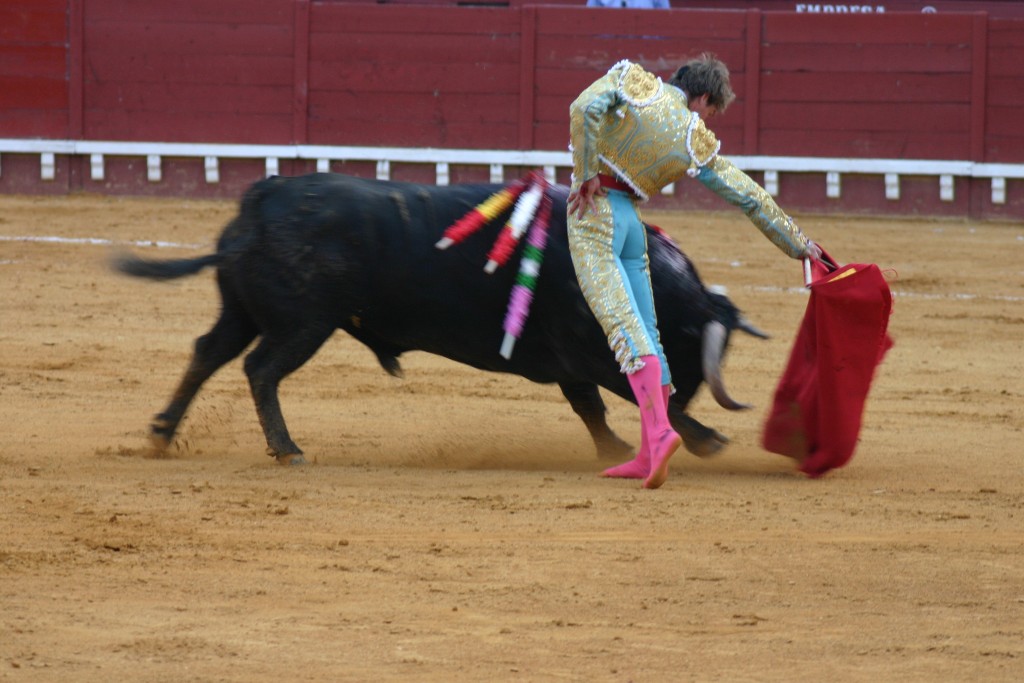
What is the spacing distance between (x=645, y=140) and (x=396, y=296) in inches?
30.1

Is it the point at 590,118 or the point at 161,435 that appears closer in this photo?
the point at 590,118

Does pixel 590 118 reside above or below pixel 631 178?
above

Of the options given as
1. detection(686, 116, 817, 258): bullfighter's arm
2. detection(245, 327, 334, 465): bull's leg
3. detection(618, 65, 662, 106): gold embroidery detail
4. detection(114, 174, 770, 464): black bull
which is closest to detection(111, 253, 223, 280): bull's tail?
detection(114, 174, 770, 464): black bull

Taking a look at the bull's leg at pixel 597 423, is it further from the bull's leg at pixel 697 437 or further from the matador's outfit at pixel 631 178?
the matador's outfit at pixel 631 178

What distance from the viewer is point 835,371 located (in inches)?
157

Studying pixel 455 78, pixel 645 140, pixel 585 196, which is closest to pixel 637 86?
pixel 645 140

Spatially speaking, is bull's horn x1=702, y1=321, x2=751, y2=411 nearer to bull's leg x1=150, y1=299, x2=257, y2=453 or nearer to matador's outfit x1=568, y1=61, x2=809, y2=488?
matador's outfit x1=568, y1=61, x2=809, y2=488

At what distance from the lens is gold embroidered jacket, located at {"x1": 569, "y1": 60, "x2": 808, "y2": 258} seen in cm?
363

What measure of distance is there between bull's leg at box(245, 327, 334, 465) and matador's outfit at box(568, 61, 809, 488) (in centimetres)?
72

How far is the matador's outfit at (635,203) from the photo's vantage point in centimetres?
366

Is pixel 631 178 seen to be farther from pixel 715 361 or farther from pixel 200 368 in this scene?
pixel 200 368

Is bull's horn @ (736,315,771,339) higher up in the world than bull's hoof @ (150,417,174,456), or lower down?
higher up

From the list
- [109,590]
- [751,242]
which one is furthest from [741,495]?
[751,242]

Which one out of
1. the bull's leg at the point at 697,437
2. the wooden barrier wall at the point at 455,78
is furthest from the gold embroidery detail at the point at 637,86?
the wooden barrier wall at the point at 455,78
